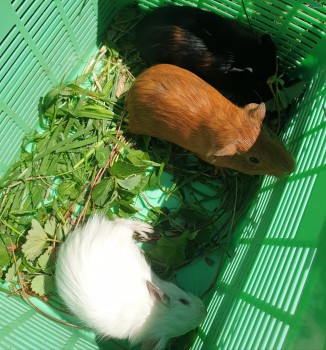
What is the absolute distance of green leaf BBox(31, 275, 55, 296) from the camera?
2588 millimetres

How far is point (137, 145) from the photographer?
9.67 feet

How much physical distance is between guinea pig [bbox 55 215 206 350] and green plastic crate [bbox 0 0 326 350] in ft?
0.76

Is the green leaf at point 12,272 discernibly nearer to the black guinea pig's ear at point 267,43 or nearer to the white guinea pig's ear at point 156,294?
the white guinea pig's ear at point 156,294

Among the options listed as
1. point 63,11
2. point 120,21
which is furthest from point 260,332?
point 120,21

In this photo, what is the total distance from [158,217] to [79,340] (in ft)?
3.38

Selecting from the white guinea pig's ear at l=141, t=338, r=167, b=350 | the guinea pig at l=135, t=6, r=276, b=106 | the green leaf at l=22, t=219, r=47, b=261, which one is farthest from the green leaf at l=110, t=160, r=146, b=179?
the white guinea pig's ear at l=141, t=338, r=167, b=350

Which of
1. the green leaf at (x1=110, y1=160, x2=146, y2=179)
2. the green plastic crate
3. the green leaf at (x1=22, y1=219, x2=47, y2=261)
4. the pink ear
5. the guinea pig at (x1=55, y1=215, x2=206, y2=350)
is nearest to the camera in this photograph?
the green plastic crate

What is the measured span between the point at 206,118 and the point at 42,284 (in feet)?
5.40

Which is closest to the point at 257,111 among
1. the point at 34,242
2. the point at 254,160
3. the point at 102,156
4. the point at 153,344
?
the point at 254,160

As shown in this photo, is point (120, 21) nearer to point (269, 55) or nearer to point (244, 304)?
point (269, 55)

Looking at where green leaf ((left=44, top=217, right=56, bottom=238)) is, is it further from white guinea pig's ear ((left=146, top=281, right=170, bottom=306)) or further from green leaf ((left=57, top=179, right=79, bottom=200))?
white guinea pig's ear ((left=146, top=281, right=170, bottom=306))

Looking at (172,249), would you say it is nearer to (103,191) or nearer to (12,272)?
(103,191)

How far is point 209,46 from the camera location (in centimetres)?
260

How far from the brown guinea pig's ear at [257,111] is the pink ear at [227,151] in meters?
0.24
